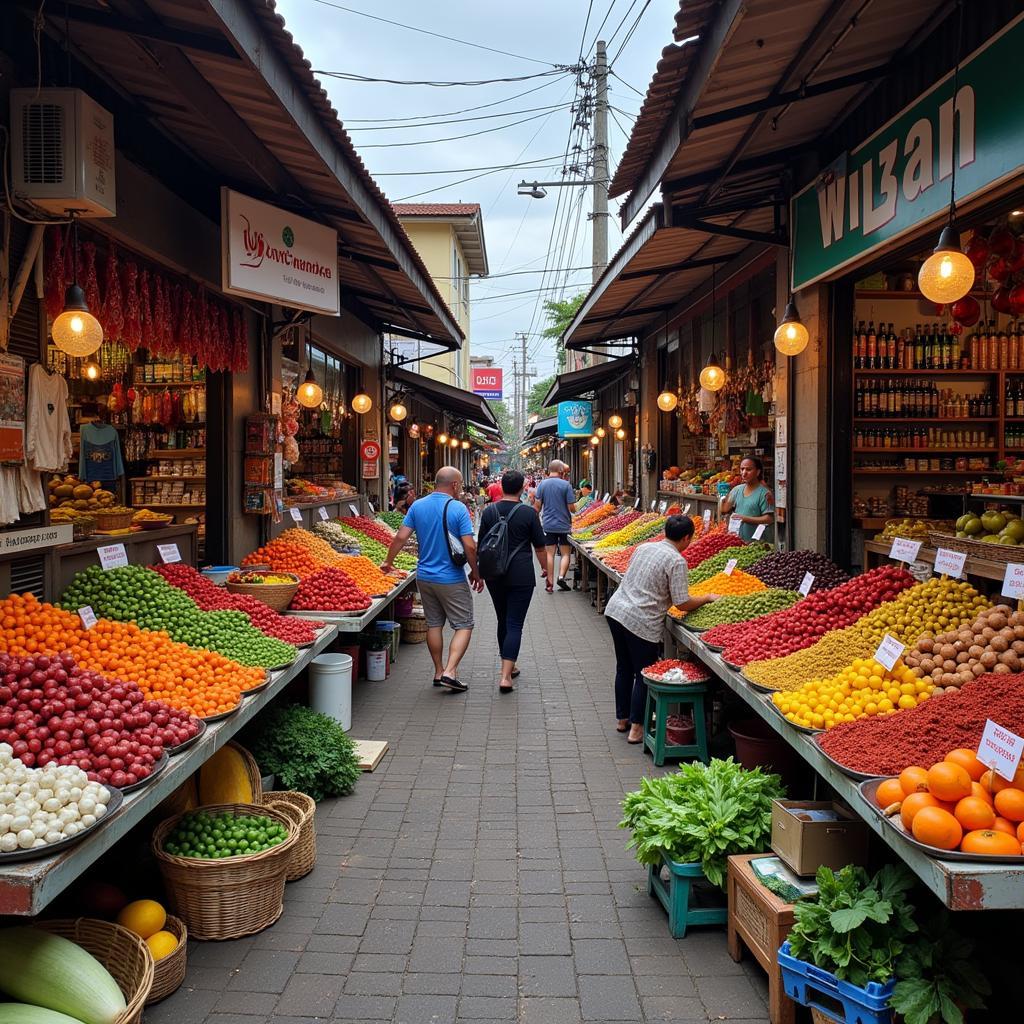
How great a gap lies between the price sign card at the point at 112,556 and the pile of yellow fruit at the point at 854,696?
4.60 meters

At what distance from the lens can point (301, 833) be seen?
4.59 metres

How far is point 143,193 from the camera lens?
21.4ft

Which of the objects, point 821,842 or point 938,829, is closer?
point 938,829

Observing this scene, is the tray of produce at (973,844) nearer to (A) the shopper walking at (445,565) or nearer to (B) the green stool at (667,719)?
(B) the green stool at (667,719)

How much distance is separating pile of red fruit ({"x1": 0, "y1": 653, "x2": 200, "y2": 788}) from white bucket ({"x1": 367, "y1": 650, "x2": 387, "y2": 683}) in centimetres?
478

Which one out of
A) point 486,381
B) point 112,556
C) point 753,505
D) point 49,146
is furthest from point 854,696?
point 486,381

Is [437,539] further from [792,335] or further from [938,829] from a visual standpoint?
[938,829]

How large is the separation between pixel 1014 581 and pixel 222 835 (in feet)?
14.4

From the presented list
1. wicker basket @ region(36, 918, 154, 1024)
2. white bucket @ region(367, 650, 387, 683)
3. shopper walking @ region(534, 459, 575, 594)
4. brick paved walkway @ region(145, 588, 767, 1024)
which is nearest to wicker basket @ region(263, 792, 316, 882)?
brick paved walkway @ region(145, 588, 767, 1024)

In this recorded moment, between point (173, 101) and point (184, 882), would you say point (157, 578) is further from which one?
point (173, 101)

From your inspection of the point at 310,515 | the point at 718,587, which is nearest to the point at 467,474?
the point at 310,515

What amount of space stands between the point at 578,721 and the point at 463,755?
4.40 feet

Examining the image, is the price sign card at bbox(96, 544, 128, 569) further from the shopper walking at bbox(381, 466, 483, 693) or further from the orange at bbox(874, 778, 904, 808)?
the orange at bbox(874, 778, 904, 808)

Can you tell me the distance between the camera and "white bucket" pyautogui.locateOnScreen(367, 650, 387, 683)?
29.8 ft
